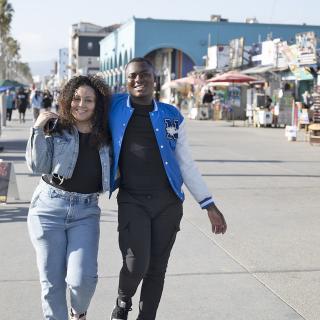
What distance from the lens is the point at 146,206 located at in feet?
12.3

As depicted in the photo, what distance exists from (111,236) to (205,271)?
64.0 inches

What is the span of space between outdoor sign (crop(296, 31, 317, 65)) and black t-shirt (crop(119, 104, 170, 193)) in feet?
67.8

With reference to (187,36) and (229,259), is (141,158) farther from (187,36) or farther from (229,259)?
(187,36)

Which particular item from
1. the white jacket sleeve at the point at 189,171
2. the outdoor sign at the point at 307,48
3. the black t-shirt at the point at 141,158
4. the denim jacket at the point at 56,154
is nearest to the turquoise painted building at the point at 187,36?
the outdoor sign at the point at 307,48

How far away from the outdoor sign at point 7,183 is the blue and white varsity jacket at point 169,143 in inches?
205

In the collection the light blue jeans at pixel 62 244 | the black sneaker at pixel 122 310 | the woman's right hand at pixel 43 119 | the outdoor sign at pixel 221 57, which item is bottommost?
the black sneaker at pixel 122 310

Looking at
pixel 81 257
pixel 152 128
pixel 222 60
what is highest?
pixel 222 60

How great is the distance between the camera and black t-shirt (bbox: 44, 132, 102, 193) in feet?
12.1

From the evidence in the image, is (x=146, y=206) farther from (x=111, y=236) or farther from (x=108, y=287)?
(x=111, y=236)

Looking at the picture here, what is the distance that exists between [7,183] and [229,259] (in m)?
3.89

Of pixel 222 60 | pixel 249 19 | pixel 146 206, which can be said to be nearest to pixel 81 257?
pixel 146 206

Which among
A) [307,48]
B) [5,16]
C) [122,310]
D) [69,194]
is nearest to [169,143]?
[69,194]

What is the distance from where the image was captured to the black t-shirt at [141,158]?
12.2 ft

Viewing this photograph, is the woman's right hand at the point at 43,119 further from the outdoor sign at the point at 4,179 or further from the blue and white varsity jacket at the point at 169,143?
the outdoor sign at the point at 4,179
